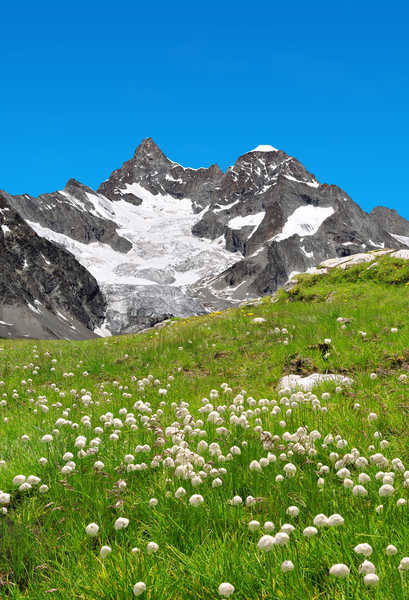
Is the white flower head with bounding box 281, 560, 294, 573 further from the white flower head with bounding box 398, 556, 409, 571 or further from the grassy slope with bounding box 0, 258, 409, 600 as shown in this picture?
the white flower head with bounding box 398, 556, 409, 571

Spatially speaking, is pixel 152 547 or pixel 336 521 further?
pixel 152 547

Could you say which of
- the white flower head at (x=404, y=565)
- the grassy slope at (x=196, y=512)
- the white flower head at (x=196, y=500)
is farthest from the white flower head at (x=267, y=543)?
the white flower head at (x=196, y=500)

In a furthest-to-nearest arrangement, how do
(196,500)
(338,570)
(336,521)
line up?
(196,500) → (336,521) → (338,570)

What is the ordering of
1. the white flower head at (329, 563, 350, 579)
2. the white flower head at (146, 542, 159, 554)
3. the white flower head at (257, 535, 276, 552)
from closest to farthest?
the white flower head at (329, 563, 350, 579) → the white flower head at (257, 535, 276, 552) → the white flower head at (146, 542, 159, 554)

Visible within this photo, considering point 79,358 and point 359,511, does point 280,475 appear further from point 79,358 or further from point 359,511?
point 79,358

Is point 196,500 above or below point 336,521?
below

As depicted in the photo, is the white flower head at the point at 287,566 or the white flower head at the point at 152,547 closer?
the white flower head at the point at 287,566

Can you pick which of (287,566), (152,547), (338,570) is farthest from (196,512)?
(338,570)

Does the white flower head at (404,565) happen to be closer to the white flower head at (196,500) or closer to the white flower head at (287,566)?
the white flower head at (287,566)

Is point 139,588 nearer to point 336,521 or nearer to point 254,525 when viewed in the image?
point 254,525

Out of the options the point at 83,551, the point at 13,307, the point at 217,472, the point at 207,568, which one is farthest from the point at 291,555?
the point at 13,307

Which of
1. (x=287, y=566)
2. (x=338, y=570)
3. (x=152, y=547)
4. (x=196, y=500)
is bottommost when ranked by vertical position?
(x=152, y=547)

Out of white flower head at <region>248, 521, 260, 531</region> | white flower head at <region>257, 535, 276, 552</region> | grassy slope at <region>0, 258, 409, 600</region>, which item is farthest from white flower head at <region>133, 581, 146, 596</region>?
white flower head at <region>248, 521, 260, 531</region>

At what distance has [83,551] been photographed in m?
3.63
